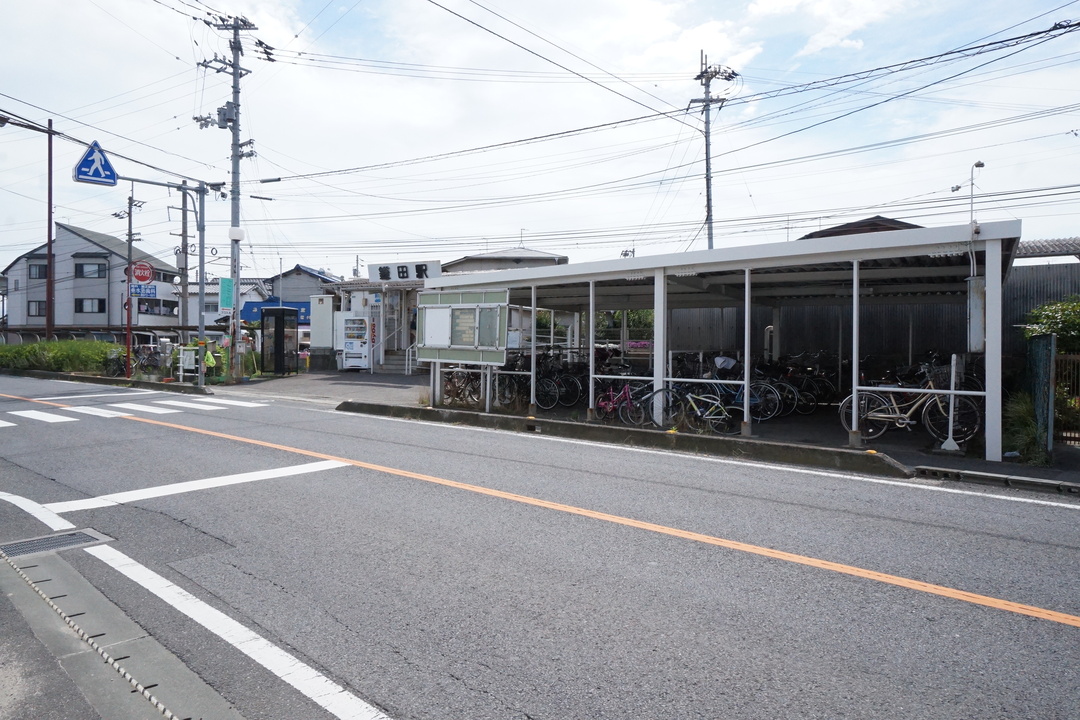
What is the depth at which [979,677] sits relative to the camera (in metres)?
3.30

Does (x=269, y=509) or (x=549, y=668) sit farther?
(x=269, y=509)

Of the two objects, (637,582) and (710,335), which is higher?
(710,335)

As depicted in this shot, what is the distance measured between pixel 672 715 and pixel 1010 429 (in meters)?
9.33

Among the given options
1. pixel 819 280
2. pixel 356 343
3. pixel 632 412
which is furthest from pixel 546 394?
pixel 356 343

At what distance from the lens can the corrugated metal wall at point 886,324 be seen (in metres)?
16.8

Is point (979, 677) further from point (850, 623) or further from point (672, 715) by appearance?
point (672, 715)

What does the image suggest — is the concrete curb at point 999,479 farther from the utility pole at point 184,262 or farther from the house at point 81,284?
the house at point 81,284

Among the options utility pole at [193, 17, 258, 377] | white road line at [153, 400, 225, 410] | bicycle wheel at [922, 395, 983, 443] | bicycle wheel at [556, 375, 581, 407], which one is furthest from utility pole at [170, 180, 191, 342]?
bicycle wheel at [922, 395, 983, 443]

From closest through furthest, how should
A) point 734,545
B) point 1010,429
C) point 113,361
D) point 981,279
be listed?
point 734,545, point 981,279, point 1010,429, point 113,361

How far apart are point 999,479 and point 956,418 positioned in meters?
2.22

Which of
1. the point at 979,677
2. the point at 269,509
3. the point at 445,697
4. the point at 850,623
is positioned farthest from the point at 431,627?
the point at 269,509

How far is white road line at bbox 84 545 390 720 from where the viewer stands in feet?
10.3

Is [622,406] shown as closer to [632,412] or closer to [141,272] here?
[632,412]

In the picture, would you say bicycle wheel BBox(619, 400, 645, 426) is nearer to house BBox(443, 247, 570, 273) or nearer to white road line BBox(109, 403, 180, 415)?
white road line BBox(109, 403, 180, 415)
